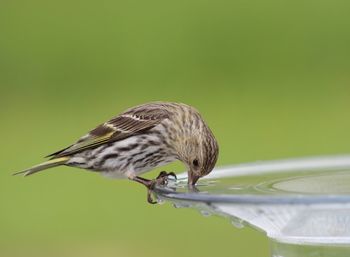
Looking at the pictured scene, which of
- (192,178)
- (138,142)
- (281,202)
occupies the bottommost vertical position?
(281,202)

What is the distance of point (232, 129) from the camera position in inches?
615

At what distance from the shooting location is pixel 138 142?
666cm

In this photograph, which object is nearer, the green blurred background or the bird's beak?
the bird's beak

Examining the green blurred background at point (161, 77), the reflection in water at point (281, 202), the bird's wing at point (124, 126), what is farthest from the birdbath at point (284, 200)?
the green blurred background at point (161, 77)

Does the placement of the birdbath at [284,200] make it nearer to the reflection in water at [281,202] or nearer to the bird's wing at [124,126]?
the reflection in water at [281,202]

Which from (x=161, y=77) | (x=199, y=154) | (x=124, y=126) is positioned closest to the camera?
(x=199, y=154)

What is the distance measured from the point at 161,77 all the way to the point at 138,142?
34.2ft

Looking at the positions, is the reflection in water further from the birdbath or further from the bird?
the bird

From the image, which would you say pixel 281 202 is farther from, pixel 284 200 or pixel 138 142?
pixel 138 142

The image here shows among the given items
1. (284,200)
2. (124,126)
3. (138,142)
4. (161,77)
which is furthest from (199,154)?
(161,77)

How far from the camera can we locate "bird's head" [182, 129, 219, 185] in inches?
223

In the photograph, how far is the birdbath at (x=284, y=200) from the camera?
13.7 feet

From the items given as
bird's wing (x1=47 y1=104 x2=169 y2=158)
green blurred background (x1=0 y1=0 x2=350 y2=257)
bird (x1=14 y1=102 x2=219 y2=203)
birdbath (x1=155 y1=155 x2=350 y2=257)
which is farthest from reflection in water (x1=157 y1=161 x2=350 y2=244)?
green blurred background (x1=0 y1=0 x2=350 y2=257)

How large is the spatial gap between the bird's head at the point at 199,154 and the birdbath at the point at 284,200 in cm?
5
